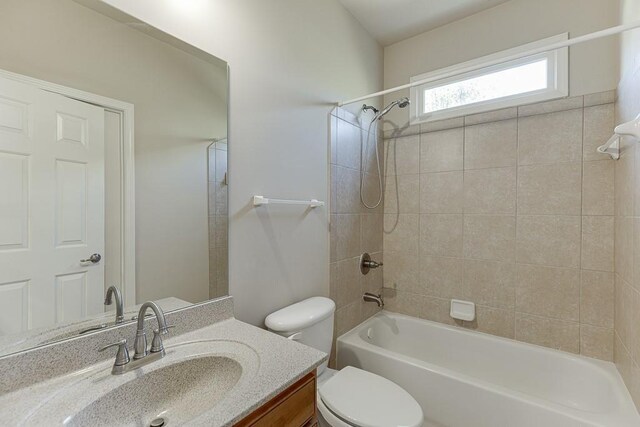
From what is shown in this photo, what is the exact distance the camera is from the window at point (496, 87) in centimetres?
185

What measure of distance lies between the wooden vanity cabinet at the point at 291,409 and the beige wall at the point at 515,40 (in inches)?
82.3

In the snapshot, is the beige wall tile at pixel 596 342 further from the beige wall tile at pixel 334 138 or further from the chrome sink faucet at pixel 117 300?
the chrome sink faucet at pixel 117 300

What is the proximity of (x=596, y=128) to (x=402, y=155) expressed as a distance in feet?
3.82

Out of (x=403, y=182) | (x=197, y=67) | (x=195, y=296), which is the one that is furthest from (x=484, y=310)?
(x=197, y=67)

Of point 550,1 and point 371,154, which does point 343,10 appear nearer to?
point 371,154

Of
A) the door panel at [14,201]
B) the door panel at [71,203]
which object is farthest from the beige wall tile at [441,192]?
the door panel at [14,201]

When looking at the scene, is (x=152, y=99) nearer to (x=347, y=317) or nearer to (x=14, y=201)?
(x=14, y=201)

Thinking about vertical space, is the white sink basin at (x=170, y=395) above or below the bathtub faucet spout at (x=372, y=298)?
above

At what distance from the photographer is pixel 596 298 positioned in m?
1.72

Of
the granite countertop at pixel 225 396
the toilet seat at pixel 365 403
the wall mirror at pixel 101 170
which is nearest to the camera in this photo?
the granite countertop at pixel 225 396

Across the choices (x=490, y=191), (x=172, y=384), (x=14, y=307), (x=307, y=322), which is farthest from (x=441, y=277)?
(x=14, y=307)

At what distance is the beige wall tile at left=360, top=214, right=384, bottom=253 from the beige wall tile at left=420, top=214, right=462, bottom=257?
33 centimetres

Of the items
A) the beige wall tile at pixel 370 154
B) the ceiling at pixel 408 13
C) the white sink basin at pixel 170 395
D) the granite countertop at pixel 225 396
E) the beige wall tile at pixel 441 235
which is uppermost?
the ceiling at pixel 408 13

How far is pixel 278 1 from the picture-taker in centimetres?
154
